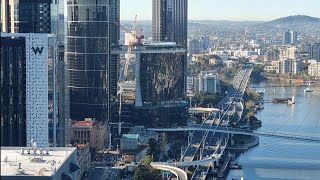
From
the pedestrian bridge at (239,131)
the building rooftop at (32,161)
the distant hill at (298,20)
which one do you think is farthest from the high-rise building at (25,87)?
the distant hill at (298,20)

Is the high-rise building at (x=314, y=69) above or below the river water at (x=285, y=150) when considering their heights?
above

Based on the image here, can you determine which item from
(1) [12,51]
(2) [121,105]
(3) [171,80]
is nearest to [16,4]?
(1) [12,51]

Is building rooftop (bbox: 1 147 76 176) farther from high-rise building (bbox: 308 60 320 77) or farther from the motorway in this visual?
high-rise building (bbox: 308 60 320 77)

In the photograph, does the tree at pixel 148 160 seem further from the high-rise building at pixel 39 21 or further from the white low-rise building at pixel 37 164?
the white low-rise building at pixel 37 164

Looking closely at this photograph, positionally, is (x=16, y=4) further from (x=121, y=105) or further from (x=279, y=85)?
(x=279, y=85)

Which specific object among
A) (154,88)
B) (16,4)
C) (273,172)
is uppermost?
(16,4)

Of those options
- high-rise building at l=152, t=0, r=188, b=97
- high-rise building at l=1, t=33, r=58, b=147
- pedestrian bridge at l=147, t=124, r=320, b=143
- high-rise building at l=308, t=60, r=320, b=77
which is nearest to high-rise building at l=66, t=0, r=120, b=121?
pedestrian bridge at l=147, t=124, r=320, b=143
